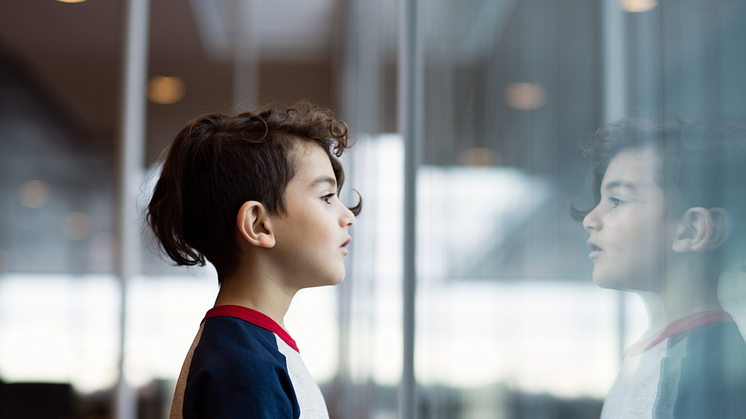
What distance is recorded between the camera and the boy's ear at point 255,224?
0.65m

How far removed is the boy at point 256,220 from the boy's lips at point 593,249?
0.33m

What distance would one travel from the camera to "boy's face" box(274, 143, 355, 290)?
2.20ft

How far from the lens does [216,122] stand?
0.71 meters

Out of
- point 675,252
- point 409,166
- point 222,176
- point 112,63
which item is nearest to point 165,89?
point 112,63

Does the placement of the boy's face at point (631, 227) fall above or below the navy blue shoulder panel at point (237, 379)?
above

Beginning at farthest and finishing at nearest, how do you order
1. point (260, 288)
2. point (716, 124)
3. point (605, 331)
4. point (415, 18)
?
point (415, 18) → point (260, 288) → point (605, 331) → point (716, 124)

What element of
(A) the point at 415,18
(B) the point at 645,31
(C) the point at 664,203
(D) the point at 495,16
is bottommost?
(C) the point at 664,203

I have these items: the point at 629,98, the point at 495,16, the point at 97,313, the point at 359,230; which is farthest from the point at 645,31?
the point at 97,313

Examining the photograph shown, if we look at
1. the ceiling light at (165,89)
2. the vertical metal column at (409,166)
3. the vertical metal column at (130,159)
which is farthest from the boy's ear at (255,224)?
the ceiling light at (165,89)

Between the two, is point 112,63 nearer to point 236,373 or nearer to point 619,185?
point 236,373

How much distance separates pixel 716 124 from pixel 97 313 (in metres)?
2.91

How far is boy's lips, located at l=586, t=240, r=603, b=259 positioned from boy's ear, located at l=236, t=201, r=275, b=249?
0.36 metres

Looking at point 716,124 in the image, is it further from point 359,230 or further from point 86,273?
point 86,273

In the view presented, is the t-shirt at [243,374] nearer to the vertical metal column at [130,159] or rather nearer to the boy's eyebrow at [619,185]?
the boy's eyebrow at [619,185]
